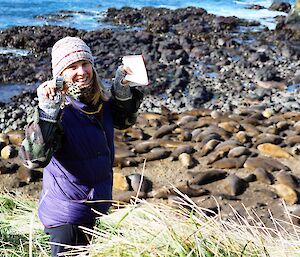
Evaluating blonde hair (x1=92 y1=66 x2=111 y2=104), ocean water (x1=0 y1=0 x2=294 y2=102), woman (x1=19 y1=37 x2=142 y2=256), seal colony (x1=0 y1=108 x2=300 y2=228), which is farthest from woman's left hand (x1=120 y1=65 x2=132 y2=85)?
ocean water (x1=0 y1=0 x2=294 y2=102)

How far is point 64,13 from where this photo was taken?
24.4m

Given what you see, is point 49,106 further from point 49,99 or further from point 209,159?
point 209,159

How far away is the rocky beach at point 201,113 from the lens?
7.02m

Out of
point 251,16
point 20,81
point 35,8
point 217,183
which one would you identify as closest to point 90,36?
point 20,81

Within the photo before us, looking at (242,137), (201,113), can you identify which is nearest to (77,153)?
(242,137)

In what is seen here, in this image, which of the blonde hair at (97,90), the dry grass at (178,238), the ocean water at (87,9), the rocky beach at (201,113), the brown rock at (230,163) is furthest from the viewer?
Result: the ocean water at (87,9)

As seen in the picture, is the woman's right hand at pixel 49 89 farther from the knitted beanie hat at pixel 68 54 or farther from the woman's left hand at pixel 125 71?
the woman's left hand at pixel 125 71

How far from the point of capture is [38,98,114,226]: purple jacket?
10.0 ft

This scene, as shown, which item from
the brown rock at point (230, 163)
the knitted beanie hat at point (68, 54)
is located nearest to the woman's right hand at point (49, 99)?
the knitted beanie hat at point (68, 54)

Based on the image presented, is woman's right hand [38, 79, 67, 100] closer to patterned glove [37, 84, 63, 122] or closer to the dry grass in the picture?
patterned glove [37, 84, 63, 122]

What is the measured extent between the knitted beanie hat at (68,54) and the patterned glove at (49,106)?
0.83ft

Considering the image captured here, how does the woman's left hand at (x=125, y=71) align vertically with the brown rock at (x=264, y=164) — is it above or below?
above

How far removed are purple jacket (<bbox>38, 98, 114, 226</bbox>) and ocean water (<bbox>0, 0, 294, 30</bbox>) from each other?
18.3 meters

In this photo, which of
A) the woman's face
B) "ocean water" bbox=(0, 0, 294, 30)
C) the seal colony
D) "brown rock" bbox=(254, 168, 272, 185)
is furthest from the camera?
"ocean water" bbox=(0, 0, 294, 30)
